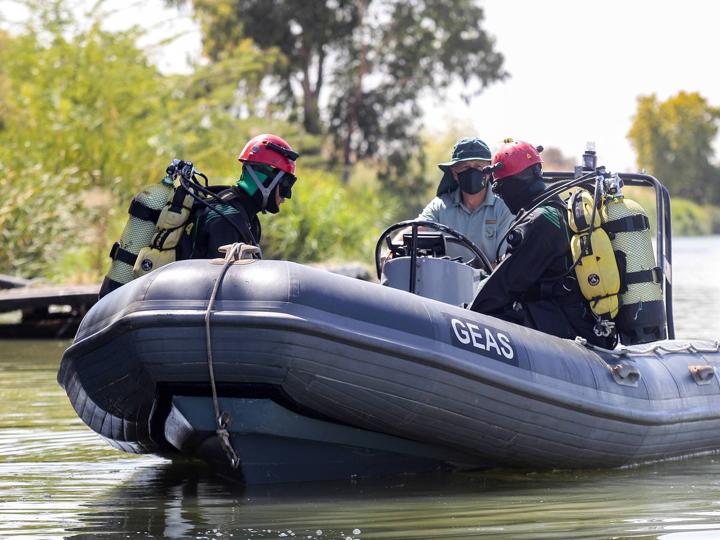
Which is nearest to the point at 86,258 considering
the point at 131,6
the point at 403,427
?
the point at 131,6

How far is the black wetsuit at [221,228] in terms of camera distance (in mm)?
6262

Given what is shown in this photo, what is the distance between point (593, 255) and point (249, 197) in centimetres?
149

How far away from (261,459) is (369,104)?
1148 inches

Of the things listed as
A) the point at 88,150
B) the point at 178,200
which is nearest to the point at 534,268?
the point at 178,200

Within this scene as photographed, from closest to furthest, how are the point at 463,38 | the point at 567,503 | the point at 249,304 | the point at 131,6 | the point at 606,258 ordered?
1. the point at 249,304
2. the point at 567,503
3. the point at 606,258
4. the point at 131,6
5. the point at 463,38

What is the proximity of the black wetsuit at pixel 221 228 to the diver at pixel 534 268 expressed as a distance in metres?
1.03

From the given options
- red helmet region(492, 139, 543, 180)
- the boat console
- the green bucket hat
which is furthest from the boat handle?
the green bucket hat

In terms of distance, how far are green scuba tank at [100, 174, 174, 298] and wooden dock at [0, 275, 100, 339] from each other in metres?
6.40

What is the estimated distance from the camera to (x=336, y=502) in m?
5.68

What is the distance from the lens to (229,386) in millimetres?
5555

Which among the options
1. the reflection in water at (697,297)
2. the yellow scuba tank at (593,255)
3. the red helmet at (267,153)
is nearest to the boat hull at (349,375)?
the yellow scuba tank at (593,255)

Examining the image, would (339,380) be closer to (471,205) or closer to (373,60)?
(471,205)

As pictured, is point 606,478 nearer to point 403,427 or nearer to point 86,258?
point 403,427

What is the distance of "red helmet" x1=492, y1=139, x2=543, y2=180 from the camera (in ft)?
21.6
